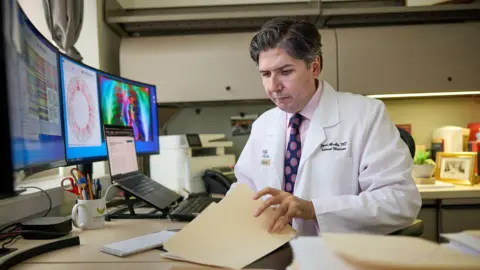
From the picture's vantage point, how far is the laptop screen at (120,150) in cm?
121

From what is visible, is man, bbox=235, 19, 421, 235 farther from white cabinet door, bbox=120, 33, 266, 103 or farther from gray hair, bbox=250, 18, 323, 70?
white cabinet door, bbox=120, 33, 266, 103

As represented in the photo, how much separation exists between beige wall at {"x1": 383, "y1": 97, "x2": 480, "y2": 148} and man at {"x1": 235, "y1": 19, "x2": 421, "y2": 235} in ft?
4.39

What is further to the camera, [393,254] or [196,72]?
[196,72]

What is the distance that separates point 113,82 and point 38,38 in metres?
0.60

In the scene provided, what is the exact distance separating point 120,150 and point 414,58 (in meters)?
1.83

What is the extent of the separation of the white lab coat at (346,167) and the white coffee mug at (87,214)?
0.59 meters

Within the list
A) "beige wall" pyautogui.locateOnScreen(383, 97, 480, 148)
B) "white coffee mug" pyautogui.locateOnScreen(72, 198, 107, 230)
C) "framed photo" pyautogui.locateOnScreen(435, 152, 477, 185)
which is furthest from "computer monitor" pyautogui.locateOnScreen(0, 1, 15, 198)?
"beige wall" pyautogui.locateOnScreen(383, 97, 480, 148)

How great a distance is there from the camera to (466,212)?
2.00m

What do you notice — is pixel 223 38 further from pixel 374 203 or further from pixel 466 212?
pixel 466 212

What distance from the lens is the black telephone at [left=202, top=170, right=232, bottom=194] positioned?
1938 millimetres

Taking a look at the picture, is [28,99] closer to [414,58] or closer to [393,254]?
[393,254]

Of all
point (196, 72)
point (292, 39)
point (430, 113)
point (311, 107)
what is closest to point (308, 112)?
point (311, 107)

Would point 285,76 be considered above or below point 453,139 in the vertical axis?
above

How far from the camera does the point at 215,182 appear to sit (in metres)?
1.98
